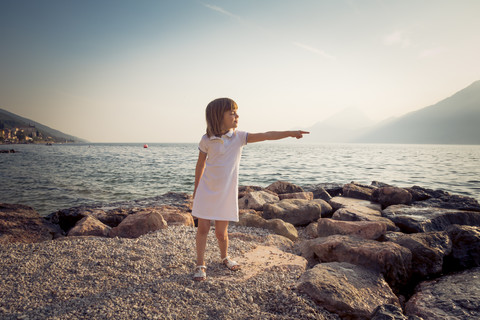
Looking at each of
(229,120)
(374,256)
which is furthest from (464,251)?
(229,120)

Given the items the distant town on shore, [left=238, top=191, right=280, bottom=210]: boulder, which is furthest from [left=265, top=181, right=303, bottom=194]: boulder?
the distant town on shore

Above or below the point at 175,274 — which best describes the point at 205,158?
above

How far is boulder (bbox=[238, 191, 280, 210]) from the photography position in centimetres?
727

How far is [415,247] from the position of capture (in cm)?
369

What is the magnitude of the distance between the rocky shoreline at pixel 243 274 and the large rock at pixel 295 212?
32.6 inches

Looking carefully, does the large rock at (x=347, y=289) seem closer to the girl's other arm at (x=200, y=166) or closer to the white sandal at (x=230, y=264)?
the white sandal at (x=230, y=264)

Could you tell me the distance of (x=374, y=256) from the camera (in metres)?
3.24

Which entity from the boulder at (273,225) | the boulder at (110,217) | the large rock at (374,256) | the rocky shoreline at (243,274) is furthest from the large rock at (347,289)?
the boulder at (110,217)

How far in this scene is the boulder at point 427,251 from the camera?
352 centimetres

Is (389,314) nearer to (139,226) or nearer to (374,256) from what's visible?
(374,256)

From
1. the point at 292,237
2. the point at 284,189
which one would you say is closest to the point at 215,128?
the point at 292,237

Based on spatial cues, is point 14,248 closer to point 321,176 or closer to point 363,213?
point 363,213

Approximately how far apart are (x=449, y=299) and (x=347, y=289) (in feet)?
3.61

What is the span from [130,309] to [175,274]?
90cm
